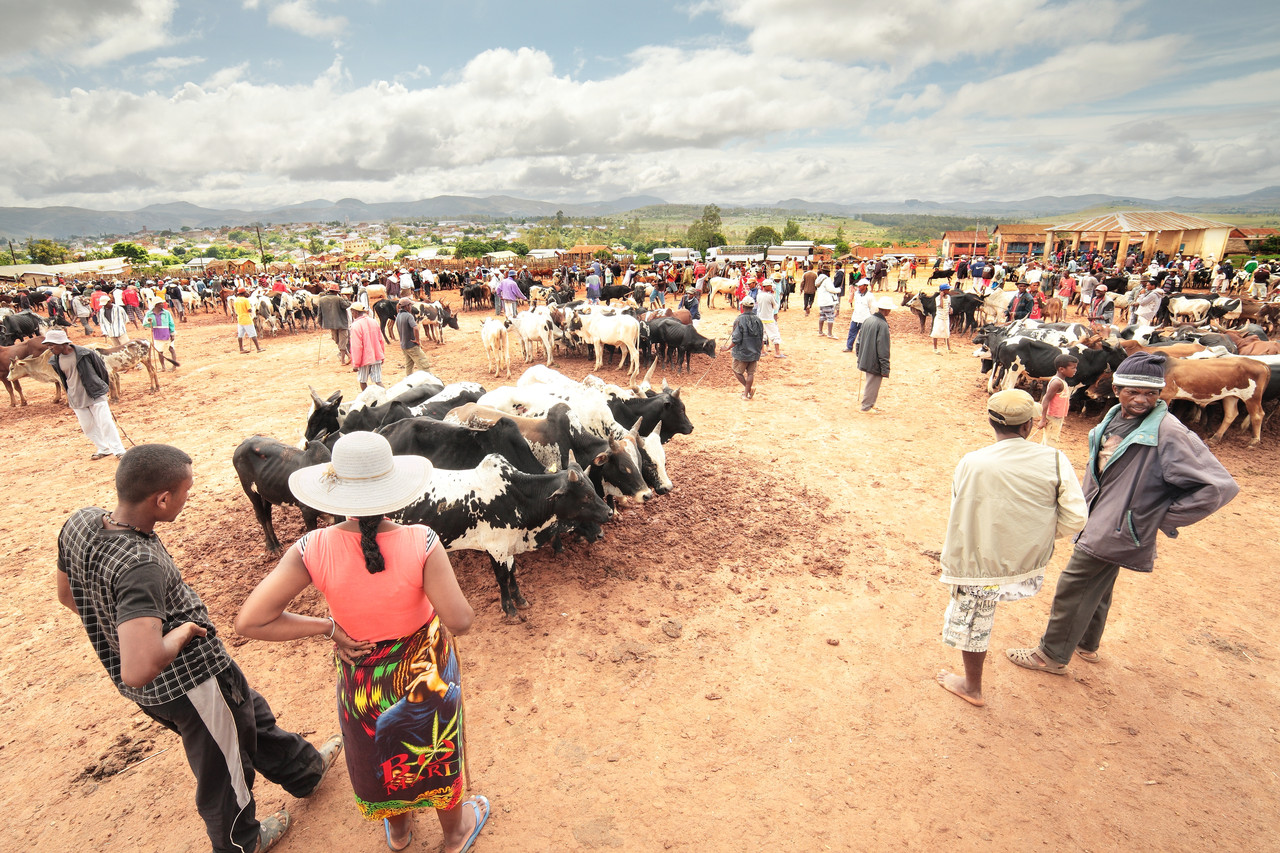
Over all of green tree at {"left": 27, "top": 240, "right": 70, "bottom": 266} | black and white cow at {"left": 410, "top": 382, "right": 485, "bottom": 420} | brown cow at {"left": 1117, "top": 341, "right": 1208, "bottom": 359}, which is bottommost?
black and white cow at {"left": 410, "top": 382, "right": 485, "bottom": 420}

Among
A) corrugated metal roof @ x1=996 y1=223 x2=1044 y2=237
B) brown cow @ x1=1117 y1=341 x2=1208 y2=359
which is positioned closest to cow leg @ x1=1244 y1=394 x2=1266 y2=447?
brown cow @ x1=1117 y1=341 x2=1208 y2=359

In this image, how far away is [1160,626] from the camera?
4.75 metres

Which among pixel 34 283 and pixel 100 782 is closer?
pixel 100 782

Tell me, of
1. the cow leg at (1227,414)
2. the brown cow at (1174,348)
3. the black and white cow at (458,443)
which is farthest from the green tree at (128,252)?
the cow leg at (1227,414)

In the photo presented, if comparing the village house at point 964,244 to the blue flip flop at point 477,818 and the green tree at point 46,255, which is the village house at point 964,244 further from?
the green tree at point 46,255

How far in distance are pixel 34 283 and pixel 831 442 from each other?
52694mm

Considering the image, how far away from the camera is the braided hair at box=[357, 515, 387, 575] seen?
217 cm

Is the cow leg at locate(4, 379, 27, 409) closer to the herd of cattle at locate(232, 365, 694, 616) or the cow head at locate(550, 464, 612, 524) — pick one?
the herd of cattle at locate(232, 365, 694, 616)

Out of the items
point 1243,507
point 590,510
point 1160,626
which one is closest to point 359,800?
point 590,510

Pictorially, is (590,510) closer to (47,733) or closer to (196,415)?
(47,733)

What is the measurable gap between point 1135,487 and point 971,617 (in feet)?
4.26

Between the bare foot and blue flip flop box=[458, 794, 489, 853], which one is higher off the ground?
the bare foot

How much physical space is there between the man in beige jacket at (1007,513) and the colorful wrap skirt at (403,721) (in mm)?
2985

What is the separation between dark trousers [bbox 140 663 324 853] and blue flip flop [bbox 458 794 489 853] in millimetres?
1048
